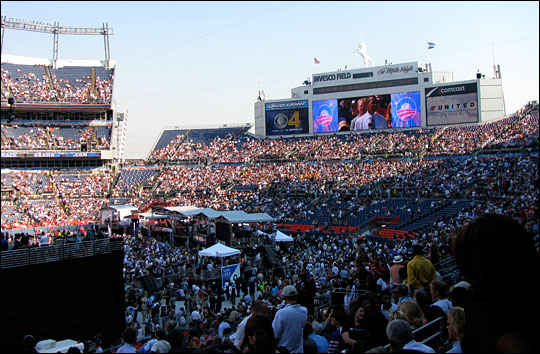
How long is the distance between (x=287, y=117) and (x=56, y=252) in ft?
141

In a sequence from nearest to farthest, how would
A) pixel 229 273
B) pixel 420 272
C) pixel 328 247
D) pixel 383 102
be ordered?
pixel 420 272
pixel 229 273
pixel 328 247
pixel 383 102

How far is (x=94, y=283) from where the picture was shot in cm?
1359

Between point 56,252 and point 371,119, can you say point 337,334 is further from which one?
point 371,119

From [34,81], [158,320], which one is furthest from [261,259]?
[34,81]

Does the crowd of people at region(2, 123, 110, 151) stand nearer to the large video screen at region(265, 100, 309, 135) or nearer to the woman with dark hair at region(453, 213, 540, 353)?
the large video screen at region(265, 100, 309, 135)

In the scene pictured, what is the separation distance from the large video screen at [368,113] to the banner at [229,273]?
33402 millimetres

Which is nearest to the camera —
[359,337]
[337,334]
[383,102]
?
[359,337]

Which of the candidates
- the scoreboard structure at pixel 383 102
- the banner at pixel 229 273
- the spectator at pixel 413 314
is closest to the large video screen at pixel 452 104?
the scoreboard structure at pixel 383 102

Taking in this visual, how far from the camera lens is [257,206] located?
131ft

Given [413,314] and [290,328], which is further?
[413,314]

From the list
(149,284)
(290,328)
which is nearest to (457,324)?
(290,328)

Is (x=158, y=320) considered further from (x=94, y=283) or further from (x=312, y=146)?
(x=312, y=146)

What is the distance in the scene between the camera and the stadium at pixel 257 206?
9016 millimetres

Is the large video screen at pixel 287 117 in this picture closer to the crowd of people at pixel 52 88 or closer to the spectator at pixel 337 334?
the crowd of people at pixel 52 88
